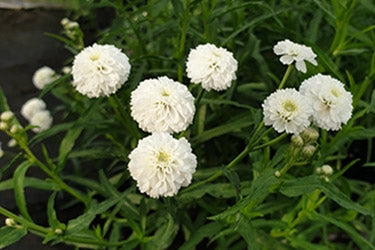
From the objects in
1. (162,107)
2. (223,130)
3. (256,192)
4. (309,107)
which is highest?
(162,107)

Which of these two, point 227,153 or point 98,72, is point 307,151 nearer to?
point 98,72

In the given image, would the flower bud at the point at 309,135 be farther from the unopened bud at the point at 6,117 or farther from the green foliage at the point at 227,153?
the unopened bud at the point at 6,117

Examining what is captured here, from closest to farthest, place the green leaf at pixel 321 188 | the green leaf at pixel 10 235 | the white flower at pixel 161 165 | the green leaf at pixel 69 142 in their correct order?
the white flower at pixel 161 165, the green leaf at pixel 321 188, the green leaf at pixel 10 235, the green leaf at pixel 69 142

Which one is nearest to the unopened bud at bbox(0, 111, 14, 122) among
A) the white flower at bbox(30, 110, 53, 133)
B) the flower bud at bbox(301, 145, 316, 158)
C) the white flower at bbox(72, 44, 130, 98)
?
the white flower at bbox(72, 44, 130, 98)

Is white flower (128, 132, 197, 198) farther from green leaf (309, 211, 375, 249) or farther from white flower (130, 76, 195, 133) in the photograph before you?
green leaf (309, 211, 375, 249)

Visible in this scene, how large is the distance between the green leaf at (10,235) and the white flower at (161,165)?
1.33 feet

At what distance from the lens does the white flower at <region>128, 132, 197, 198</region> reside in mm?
878

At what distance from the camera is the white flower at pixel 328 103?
3.13 feet

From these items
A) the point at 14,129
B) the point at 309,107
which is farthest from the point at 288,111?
the point at 14,129

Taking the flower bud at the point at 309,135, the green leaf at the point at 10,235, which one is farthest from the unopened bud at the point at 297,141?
the green leaf at the point at 10,235

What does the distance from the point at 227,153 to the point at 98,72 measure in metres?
0.80

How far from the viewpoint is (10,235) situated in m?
1.12

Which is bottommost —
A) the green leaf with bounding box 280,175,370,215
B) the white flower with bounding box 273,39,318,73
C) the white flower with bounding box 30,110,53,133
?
the green leaf with bounding box 280,175,370,215

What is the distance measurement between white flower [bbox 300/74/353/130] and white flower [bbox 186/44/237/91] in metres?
0.18
